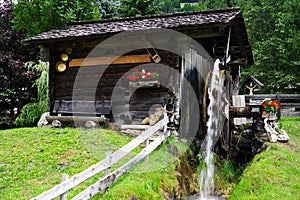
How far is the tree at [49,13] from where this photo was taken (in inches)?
693

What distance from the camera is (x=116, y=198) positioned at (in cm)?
482

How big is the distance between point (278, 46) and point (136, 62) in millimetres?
14367

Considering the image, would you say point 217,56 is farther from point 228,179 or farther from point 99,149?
point 99,149

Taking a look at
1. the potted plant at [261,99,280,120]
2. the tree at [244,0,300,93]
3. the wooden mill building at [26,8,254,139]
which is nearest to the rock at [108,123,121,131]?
the wooden mill building at [26,8,254,139]

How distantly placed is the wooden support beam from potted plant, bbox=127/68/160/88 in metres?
0.43

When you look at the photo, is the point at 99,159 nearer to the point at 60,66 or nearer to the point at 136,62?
the point at 136,62

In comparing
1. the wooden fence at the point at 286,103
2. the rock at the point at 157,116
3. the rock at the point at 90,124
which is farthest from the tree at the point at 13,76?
the wooden fence at the point at 286,103

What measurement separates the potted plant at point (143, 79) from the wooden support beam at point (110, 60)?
43cm

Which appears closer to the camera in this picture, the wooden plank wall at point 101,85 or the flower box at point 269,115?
the wooden plank wall at point 101,85

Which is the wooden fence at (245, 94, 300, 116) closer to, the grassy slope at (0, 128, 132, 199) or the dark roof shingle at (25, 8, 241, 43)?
the dark roof shingle at (25, 8, 241, 43)

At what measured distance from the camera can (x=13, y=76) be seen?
14.9 m

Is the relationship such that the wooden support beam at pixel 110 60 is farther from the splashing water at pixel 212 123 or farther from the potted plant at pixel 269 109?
the potted plant at pixel 269 109

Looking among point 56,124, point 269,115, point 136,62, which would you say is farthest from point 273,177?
point 56,124

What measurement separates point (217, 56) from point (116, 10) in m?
11.6
